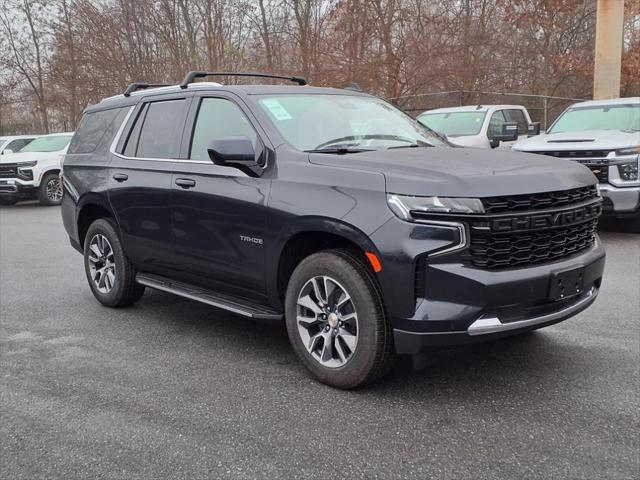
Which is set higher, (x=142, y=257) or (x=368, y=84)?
(x=368, y=84)

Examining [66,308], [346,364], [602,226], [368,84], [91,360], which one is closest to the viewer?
[346,364]

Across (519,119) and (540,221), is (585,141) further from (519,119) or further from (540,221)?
(540,221)

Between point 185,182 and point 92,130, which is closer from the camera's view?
point 185,182

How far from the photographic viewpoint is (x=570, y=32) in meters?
24.6

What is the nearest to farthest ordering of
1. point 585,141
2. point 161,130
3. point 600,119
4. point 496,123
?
point 161,130 → point 585,141 → point 600,119 → point 496,123

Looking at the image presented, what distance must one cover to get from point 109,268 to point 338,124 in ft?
8.61

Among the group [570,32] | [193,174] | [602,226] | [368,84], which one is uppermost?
[570,32]

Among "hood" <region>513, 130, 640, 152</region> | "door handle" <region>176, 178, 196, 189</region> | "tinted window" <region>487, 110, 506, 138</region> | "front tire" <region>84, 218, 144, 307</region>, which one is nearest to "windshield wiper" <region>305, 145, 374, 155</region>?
"door handle" <region>176, 178, 196, 189</region>

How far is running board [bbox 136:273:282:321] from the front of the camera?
4113 mm

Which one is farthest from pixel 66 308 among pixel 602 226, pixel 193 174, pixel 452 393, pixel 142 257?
pixel 602 226

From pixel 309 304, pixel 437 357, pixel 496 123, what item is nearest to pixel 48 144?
pixel 496 123

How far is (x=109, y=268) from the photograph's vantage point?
5672 millimetres

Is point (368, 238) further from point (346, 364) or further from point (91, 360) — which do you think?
point (91, 360)

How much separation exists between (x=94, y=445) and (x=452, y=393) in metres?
1.97
